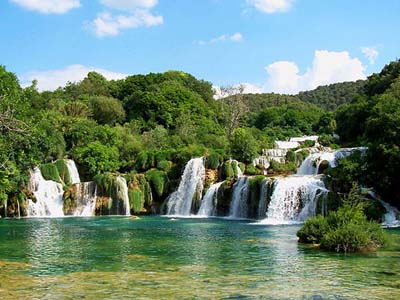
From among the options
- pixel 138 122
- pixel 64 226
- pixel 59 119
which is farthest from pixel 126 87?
pixel 64 226

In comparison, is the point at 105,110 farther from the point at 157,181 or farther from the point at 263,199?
the point at 263,199

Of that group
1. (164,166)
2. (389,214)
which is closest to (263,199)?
(389,214)

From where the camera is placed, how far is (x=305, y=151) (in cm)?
5419

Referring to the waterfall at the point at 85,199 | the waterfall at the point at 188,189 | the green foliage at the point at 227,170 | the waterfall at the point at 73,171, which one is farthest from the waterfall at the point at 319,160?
the waterfall at the point at 73,171

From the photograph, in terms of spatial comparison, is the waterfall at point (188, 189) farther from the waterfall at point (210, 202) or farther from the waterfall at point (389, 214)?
the waterfall at point (389, 214)

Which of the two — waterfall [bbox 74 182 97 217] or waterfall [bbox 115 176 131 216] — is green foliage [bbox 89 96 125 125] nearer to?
waterfall [bbox 74 182 97 217]

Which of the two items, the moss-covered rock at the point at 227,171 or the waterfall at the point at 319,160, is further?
the moss-covered rock at the point at 227,171

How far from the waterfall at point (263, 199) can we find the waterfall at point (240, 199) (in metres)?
1.74

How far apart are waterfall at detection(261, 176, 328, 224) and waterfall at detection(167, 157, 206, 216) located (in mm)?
9963

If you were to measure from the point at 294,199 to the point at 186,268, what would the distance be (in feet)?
71.4

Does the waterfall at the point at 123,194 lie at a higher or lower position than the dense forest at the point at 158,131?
lower

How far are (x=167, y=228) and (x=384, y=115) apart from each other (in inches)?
673

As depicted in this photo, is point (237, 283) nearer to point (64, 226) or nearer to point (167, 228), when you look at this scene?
point (167, 228)

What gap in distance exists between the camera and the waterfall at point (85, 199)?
4694 cm
